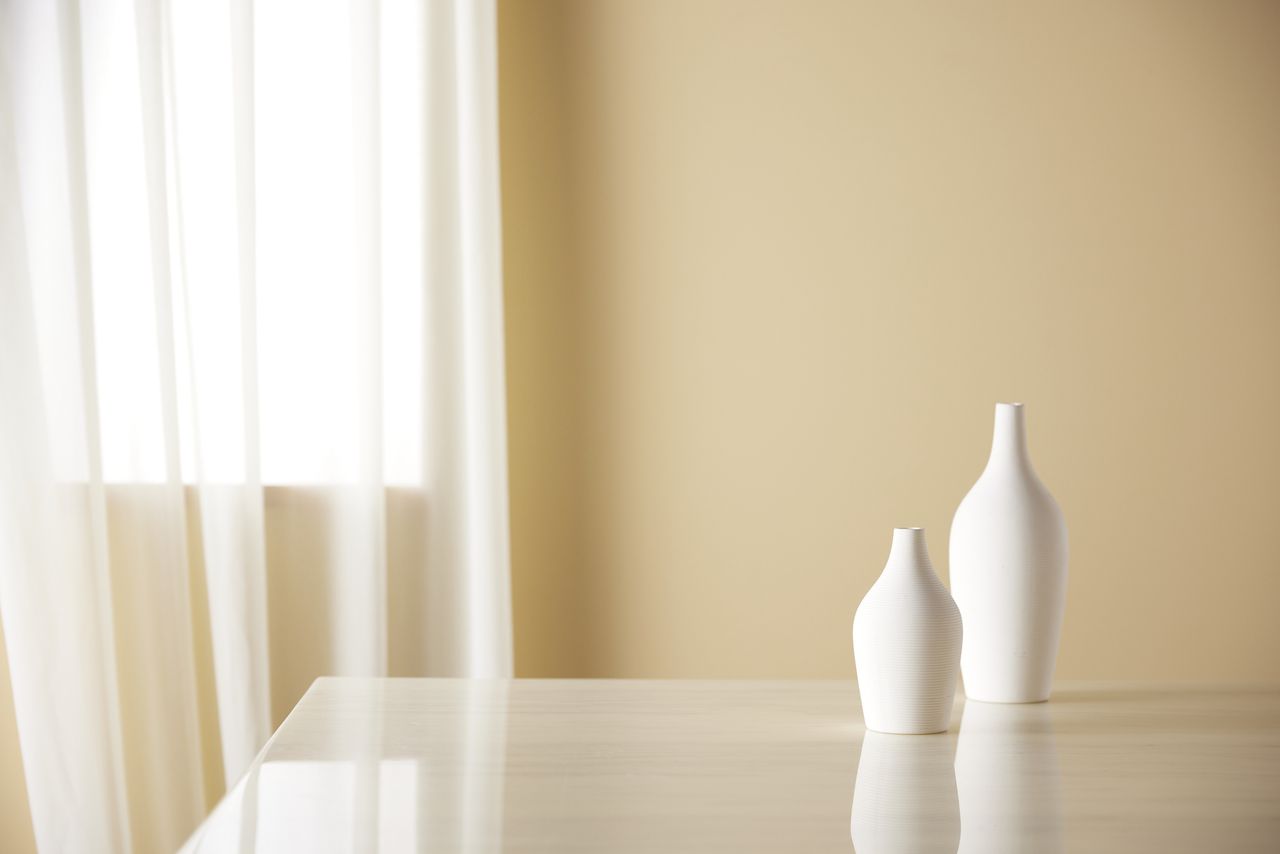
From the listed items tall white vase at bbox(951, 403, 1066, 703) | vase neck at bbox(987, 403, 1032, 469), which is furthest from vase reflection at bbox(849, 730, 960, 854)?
vase neck at bbox(987, 403, 1032, 469)

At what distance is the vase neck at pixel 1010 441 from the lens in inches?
54.7

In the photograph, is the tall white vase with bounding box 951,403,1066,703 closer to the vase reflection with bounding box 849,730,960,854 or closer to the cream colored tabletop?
the cream colored tabletop

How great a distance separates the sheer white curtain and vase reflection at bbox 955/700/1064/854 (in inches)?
54.5

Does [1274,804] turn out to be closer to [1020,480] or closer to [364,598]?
[1020,480]

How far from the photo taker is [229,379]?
244 cm

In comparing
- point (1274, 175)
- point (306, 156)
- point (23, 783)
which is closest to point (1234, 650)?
point (1274, 175)

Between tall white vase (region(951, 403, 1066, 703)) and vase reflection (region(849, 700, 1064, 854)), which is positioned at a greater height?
tall white vase (region(951, 403, 1066, 703))

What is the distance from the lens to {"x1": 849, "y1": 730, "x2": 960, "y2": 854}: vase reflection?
950 millimetres

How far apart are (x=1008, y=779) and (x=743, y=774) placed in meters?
0.24

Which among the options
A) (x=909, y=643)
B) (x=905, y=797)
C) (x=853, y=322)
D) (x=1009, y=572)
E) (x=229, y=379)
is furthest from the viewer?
(x=853, y=322)

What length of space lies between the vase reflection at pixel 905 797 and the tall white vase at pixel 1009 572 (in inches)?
6.5

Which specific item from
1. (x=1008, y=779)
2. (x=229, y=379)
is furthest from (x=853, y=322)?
(x=1008, y=779)

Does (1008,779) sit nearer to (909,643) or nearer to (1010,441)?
(909,643)

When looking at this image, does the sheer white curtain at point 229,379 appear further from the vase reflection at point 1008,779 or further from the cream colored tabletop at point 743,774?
the vase reflection at point 1008,779
